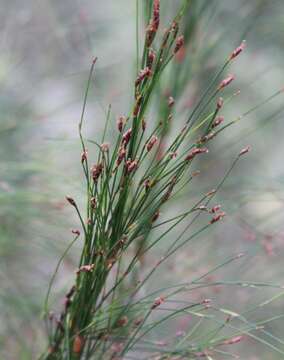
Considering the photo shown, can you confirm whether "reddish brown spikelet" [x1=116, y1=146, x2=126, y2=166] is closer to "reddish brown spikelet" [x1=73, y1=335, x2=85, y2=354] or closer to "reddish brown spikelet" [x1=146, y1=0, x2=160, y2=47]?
"reddish brown spikelet" [x1=146, y1=0, x2=160, y2=47]

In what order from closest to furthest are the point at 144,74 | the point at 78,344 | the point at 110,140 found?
the point at 144,74 → the point at 78,344 → the point at 110,140

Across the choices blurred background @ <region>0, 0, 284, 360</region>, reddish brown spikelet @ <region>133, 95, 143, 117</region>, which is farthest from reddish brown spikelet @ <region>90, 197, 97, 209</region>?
blurred background @ <region>0, 0, 284, 360</region>

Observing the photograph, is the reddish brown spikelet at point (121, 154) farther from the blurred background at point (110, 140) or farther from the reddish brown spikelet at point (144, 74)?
the blurred background at point (110, 140)

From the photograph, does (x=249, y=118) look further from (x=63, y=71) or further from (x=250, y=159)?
(x=63, y=71)

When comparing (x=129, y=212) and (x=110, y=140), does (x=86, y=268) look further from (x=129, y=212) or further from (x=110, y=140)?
(x=110, y=140)

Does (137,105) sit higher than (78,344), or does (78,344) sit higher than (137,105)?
(137,105)

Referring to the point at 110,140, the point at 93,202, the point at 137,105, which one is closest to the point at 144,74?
the point at 137,105

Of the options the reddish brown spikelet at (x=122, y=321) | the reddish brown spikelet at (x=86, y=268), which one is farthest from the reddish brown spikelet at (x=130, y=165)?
the reddish brown spikelet at (x=122, y=321)

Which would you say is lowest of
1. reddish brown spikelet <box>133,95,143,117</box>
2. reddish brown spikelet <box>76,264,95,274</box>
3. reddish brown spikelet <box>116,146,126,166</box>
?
reddish brown spikelet <box>76,264,95,274</box>
